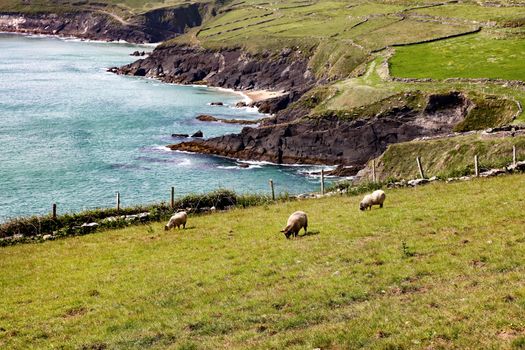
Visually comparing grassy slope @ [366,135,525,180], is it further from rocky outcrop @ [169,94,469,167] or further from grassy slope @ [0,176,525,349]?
rocky outcrop @ [169,94,469,167]

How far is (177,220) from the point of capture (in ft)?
137

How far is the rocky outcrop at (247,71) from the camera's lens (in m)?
152

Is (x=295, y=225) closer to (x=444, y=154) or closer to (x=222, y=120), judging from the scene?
(x=444, y=154)

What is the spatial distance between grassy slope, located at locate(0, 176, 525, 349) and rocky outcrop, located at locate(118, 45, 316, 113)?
10102cm

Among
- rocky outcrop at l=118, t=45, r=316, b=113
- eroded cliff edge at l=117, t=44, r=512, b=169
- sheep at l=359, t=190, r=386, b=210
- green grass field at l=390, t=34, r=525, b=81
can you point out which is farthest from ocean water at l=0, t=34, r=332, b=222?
sheep at l=359, t=190, r=386, b=210

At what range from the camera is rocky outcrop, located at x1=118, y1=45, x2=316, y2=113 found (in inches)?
5999

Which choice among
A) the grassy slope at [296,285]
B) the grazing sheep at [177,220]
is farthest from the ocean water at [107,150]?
the grassy slope at [296,285]

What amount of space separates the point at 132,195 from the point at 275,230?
47.3 metres

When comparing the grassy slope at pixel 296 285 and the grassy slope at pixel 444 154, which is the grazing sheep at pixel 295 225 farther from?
Result: the grassy slope at pixel 444 154

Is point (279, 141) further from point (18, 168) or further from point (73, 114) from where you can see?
point (73, 114)

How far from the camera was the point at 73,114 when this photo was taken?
13700cm

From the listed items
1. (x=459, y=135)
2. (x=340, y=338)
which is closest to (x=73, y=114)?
(x=459, y=135)

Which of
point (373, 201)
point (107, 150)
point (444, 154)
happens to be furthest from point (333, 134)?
point (373, 201)

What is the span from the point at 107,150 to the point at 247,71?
246 feet
